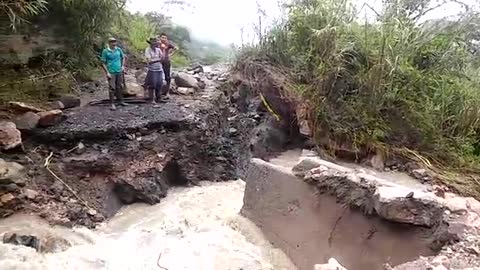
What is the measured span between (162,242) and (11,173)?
1826 mm

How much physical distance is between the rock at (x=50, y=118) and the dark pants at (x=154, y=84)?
1.59 metres

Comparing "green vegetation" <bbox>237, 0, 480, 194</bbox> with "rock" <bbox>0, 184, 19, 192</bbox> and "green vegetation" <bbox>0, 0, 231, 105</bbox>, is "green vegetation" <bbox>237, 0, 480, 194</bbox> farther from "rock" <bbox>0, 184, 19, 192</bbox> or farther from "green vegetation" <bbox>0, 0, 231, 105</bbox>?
"rock" <bbox>0, 184, 19, 192</bbox>

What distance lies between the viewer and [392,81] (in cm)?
654

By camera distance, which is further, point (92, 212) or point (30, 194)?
point (92, 212)

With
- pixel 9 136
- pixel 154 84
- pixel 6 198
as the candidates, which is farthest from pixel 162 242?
pixel 154 84

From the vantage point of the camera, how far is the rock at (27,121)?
6.13 metres

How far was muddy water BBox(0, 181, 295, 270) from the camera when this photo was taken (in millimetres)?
4758

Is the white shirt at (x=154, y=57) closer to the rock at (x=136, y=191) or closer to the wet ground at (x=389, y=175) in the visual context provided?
the rock at (x=136, y=191)

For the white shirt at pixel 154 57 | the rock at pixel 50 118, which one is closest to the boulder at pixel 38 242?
the rock at pixel 50 118

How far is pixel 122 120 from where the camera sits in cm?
682

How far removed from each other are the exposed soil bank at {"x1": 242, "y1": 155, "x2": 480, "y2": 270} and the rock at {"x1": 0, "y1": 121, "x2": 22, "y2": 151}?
2.70 meters

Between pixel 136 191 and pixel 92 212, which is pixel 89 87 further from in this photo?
pixel 92 212

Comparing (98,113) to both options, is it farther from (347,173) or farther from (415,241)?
(415,241)

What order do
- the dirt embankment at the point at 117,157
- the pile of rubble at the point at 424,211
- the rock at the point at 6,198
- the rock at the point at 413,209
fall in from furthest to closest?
1. the dirt embankment at the point at 117,157
2. the rock at the point at 6,198
3. the rock at the point at 413,209
4. the pile of rubble at the point at 424,211
